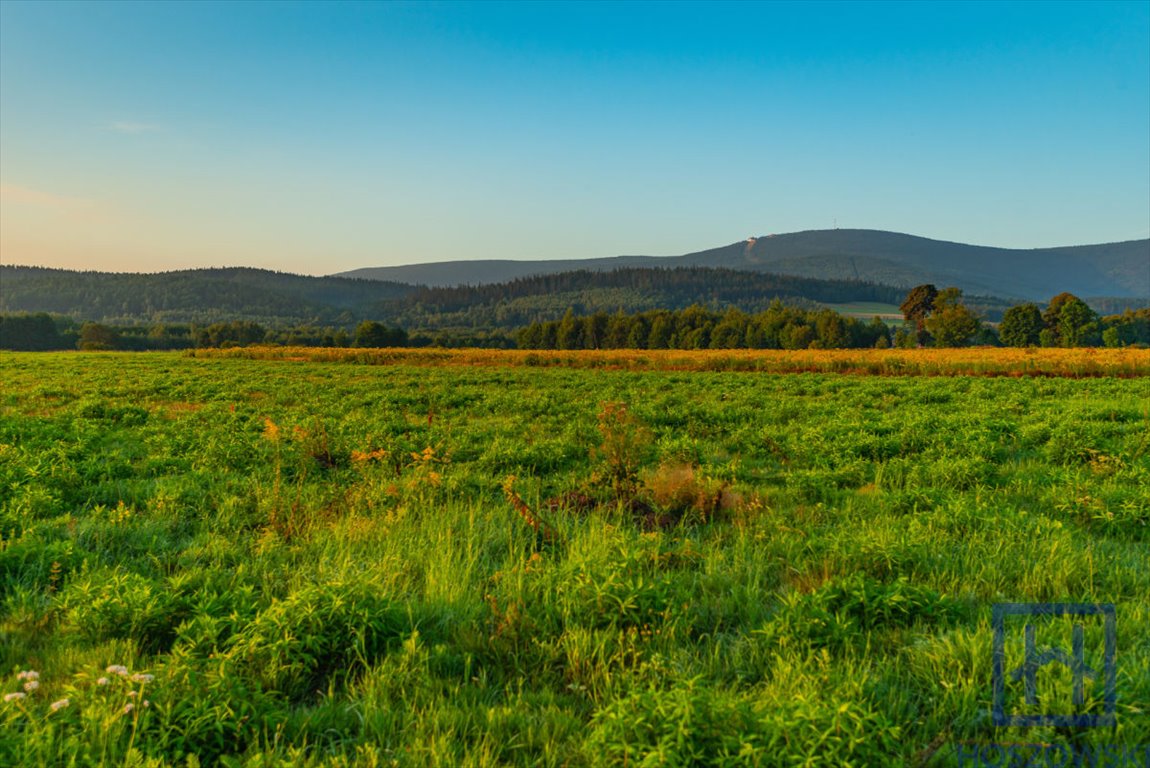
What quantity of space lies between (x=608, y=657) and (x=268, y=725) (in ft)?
6.75

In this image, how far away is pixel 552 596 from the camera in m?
4.54

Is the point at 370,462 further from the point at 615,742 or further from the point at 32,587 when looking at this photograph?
the point at 615,742

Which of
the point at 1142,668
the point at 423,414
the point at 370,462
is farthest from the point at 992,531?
the point at 423,414

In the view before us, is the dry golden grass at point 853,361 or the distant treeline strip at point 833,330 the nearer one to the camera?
the dry golden grass at point 853,361

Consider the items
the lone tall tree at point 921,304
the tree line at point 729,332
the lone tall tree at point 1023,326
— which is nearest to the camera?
the tree line at point 729,332

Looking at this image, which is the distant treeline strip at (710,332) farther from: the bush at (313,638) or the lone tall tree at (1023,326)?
the bush at (313,638)

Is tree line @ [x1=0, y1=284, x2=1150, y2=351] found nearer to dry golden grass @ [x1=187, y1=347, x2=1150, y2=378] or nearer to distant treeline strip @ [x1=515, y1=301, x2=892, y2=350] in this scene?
distant treeline strip @ [x1=515, y1=301, x2=892, y2=350]

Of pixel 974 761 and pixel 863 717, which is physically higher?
pixel 863 717

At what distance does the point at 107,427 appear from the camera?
543 inches

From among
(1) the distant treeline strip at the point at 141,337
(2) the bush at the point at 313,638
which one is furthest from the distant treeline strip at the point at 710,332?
(2) the bush at the point at 313,638
